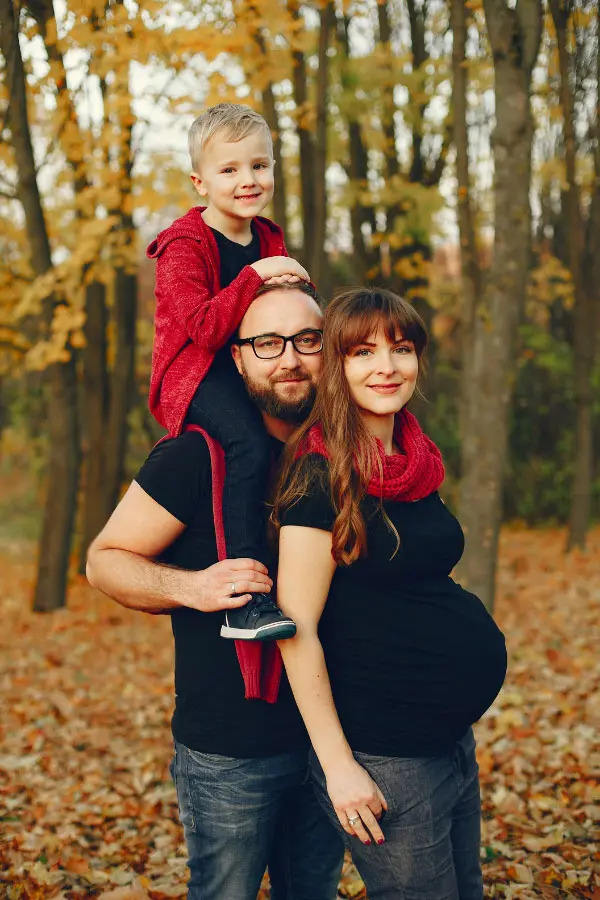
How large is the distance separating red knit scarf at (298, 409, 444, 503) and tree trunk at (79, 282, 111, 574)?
291 inches

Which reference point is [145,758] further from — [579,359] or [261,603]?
[579,359]

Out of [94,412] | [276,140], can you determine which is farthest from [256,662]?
[94,412]

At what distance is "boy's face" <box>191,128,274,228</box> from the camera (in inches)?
112

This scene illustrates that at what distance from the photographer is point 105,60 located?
5801mm

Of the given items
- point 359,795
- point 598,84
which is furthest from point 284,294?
point 598,84

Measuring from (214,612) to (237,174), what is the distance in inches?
58.2

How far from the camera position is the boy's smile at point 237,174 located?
286cm

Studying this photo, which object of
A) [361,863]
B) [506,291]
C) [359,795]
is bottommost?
[361,863]

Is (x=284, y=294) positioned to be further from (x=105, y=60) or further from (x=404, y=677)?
(x=105, y=60)

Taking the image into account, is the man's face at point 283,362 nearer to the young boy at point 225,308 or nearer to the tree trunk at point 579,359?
the young boy at point 225,308

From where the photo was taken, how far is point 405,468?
207 centimetres

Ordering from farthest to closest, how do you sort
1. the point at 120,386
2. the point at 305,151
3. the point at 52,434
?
the point at 120,386, the point at 52,434, the point at 305,151

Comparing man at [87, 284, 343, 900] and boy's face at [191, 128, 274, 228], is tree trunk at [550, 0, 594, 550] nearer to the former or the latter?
boy's face at [191, 128, 274, 228]

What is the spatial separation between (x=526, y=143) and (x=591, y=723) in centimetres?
341
